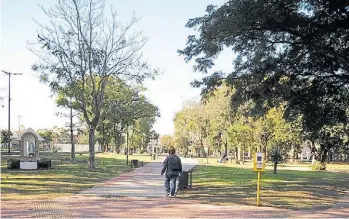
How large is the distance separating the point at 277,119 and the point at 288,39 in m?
26.2

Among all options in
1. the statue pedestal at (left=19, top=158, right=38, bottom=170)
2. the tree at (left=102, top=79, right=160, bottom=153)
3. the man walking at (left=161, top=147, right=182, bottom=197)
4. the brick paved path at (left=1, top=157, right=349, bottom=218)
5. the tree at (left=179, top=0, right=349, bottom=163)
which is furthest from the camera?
the tree at (left=102, top=79, right=160, bottom=153)

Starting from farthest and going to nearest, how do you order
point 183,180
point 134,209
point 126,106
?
1. point 126,106
2. point 183,180
3. point 134,209

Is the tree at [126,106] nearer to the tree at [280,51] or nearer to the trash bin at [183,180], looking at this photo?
the tree at [280,51]

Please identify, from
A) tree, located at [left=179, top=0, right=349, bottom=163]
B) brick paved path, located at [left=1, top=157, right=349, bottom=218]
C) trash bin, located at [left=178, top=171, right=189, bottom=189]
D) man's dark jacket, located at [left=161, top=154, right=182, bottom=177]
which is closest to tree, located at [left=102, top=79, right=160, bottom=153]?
tree, located at [left=179, top=0, right=349, bottom=163]

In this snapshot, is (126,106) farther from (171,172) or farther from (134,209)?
(134,209)

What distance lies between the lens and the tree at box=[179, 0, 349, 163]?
1518 cm

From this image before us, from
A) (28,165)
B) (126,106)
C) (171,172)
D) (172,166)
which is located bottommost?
(28,165)

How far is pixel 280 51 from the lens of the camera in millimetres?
19203

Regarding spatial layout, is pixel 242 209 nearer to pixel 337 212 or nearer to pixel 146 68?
pixel 337 212

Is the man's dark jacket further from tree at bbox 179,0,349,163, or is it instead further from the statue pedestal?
the statue pedestal

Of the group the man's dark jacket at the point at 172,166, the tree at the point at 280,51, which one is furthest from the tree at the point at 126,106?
the man's dark jacket at the point at 172,166

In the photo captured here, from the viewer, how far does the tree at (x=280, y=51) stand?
15.2 m

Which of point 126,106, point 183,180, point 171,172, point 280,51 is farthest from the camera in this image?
point 126,106

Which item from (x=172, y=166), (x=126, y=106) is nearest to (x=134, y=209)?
(x=172, y=166)
